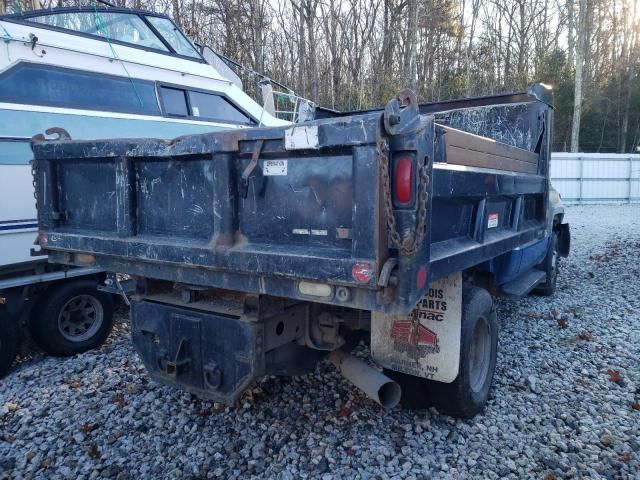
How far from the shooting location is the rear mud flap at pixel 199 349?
9.30 feet

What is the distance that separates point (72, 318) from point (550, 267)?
556 centimetres

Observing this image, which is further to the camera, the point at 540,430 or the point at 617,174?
the point at 617,174

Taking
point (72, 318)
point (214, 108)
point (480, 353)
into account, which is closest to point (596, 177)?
point (214, 108)

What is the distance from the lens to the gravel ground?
3023 millimetres

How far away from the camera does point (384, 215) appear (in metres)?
2.29

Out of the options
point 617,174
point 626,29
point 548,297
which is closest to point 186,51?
point 548,297

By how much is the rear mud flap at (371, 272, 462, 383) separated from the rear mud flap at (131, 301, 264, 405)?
2.66 feet

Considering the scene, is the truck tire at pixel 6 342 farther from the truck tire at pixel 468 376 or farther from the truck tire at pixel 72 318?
the truck tire at pixel 468 376

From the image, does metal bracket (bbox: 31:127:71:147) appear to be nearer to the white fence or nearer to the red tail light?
the red tail light

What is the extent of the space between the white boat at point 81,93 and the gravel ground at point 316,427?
1.04 meters

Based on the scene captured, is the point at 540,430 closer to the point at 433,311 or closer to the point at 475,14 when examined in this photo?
the point at 433,311

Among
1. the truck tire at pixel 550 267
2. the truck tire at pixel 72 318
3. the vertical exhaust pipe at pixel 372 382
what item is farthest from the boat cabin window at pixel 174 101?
the truck tire at pixel 550 267

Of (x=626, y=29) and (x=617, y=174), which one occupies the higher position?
(x=626, y=29)

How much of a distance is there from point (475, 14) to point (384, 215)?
31.0 m
